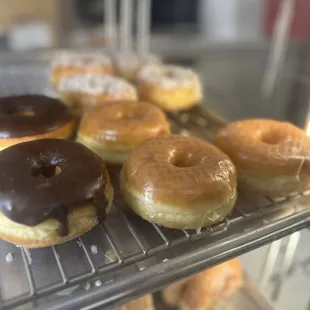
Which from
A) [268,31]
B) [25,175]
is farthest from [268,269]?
[268,31]

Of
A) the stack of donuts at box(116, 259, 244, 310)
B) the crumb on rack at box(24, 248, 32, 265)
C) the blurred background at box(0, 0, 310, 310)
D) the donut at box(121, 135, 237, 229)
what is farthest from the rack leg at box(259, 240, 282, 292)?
the crumb on rack at box(24, 248, 32, 265)

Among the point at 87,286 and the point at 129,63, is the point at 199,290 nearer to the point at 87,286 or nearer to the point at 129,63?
the point at 87,286

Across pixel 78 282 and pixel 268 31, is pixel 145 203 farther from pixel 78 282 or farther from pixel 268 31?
pixel 268 31

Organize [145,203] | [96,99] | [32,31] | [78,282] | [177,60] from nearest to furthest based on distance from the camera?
[78,282] → [145,203] → [96,99] → [177,60] → [32,31]

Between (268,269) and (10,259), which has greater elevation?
(10,259)

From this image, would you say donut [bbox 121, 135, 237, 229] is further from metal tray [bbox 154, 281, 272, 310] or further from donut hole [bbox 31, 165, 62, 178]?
metal tray [bbox 154, 281, 272, 310]

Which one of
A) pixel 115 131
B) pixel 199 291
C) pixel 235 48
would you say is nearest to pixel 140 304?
pixel 199 291

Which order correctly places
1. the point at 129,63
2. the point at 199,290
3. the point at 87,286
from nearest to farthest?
the point at 87,286, the point at 199,290, the point at 129,63

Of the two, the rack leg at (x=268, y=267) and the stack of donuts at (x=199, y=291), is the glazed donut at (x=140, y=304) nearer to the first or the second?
the stack of donuts at (x=199, y=291)
